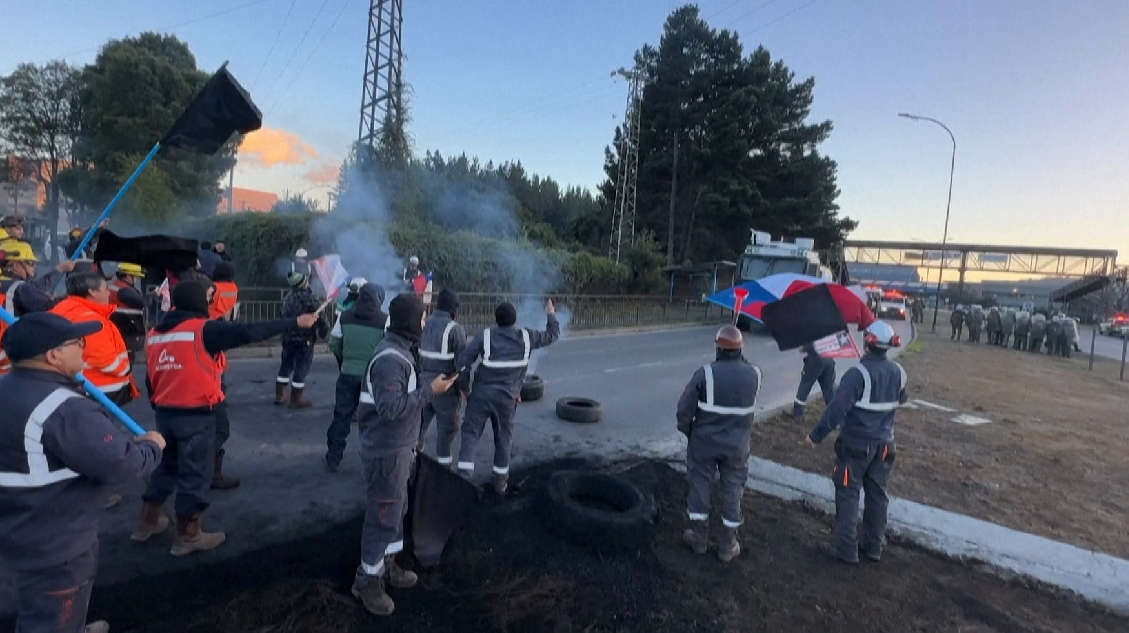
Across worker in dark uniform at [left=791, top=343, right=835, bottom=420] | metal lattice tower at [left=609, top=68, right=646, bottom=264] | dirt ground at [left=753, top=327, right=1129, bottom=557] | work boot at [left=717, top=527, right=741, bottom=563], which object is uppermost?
metal lattice tower at [left=609, top=68, right=646, bottom=264]

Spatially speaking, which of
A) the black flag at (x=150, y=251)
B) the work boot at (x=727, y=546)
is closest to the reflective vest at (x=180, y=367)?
the black flag at (x=150, y=251)

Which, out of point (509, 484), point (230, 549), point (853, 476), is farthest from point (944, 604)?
point (230, 549)

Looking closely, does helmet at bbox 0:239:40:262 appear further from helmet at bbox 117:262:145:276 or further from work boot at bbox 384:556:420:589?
work boot at bbox 384:556:420:589

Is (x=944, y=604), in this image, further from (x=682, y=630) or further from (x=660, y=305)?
(x=660, y=305)

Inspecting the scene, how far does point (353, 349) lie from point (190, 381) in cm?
176

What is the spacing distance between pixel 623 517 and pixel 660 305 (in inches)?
934

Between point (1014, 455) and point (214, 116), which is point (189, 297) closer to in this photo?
point (214, 116)

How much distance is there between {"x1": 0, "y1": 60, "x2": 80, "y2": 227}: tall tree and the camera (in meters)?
30.5

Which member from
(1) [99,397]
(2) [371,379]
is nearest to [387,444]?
(2) [371,379]

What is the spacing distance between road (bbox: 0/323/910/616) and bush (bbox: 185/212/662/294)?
225 inches

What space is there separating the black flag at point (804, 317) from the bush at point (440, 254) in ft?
44.0

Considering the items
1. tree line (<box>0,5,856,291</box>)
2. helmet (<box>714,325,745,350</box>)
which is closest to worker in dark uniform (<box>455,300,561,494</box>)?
helmet (<box>714,325,745,350</box>)

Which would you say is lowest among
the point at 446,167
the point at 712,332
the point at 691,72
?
the point at 712,332

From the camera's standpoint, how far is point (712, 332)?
25.3 meters
